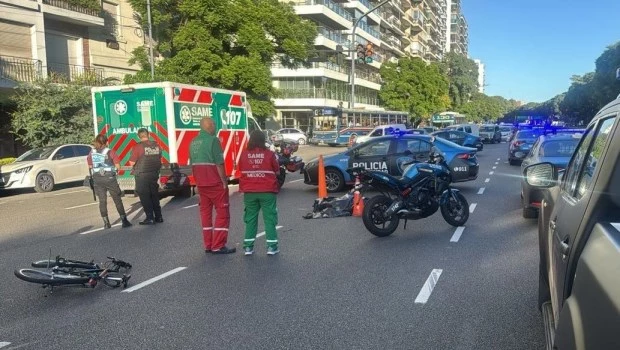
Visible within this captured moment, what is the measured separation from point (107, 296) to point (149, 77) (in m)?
24.1

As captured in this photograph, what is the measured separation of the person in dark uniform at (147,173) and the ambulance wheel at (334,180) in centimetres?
530

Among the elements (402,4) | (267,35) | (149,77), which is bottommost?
(149,77)

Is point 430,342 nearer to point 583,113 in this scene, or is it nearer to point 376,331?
point 376,331

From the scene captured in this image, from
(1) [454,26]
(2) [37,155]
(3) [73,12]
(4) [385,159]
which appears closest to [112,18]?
(3) [73,12]

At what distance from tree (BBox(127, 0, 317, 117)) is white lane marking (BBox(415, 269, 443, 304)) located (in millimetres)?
24178

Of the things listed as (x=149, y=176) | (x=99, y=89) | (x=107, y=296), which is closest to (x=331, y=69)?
(x=99, y=89)

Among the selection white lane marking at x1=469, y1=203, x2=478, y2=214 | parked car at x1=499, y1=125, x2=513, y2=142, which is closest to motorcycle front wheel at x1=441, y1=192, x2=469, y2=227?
white lane marking at x1=469, y1=203, x2=478, y2=214

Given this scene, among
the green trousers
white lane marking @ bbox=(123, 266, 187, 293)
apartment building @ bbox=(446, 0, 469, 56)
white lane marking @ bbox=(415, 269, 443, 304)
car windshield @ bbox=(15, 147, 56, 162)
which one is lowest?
white lane marking @ bbox=(415, 269, 443, 304)

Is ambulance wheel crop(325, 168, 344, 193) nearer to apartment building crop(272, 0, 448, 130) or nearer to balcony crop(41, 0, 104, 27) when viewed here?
balcony crop(41, 0, 104, 27)

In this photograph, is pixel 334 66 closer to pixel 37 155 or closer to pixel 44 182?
pixel 37 155

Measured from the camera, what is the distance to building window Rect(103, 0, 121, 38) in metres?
28.0

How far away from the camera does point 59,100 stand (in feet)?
66.6

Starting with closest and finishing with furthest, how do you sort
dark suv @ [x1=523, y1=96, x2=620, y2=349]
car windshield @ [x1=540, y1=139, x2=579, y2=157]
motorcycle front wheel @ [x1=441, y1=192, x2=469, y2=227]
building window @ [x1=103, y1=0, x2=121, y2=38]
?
1. dark suv @ [x1=523, y1=96, x2=620, y2=349]
2. motorcycle front wheel @ [x1=441, y1=192, x2=469, y2=227]
3. car windshield @ [x1=540, y1=139, x2=579, y2=157]
4. building window @ [x1=103, y1=0, x2=121, y2=38]

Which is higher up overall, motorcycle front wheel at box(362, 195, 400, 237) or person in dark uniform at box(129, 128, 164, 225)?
person in dark uniform at box(129, 128, 164, 225)
